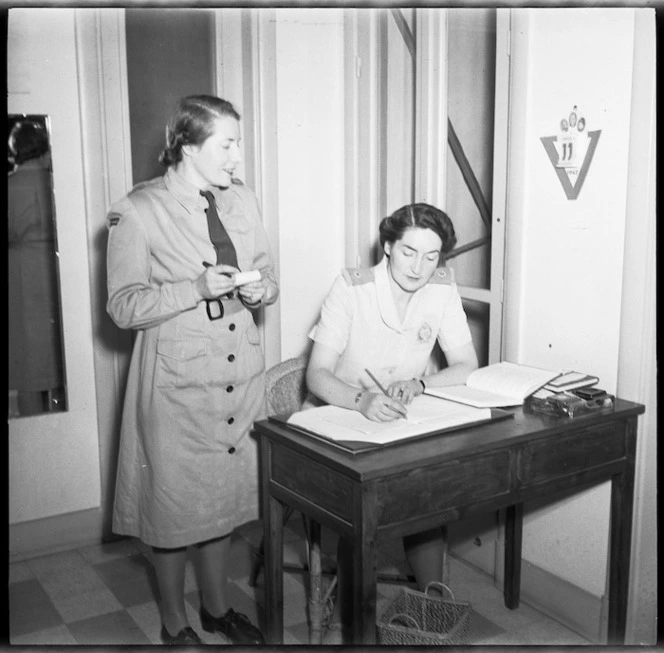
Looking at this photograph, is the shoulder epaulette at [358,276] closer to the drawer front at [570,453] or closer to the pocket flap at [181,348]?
the pocket flap at [181,348]

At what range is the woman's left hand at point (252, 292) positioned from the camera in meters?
2.79

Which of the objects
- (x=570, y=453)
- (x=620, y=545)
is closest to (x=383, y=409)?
(x=570, y=453)

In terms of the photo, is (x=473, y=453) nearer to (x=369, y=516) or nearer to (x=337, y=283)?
(x=369, y=516)

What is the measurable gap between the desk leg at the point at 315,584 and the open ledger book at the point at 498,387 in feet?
2.22

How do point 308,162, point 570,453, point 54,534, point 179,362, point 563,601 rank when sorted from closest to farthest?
point 570,453
point 179,362
point 563,601
point 54,534
point 308,162

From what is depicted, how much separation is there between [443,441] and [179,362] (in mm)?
959

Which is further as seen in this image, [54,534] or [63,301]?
[54,534]

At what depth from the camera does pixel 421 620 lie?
279 centimetres

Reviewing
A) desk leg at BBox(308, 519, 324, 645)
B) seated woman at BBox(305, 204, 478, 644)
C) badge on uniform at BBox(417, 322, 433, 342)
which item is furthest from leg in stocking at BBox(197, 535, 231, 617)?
badge on uniform at BBox(417, 322, 433, 342)

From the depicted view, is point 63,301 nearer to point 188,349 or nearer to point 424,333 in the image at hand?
point 188,349

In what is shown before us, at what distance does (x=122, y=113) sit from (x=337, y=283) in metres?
1.44

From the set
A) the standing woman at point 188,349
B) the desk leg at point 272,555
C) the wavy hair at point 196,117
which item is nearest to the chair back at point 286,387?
the standing woman at point 188,349

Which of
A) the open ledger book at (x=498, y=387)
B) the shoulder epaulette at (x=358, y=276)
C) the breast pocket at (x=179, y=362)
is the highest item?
the shoulder epaulette at (x=358, y=276)

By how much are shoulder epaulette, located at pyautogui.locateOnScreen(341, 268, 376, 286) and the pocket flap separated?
1.88 feet
